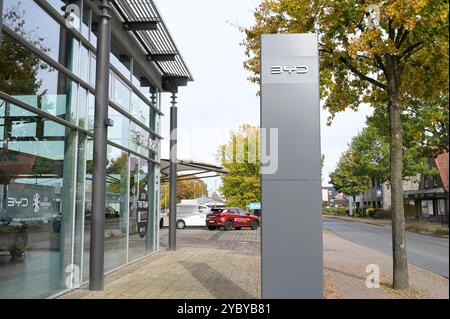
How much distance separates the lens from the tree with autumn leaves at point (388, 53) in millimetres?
7812

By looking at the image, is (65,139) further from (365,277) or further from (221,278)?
(365,277)

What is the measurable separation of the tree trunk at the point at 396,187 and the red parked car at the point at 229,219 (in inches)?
803

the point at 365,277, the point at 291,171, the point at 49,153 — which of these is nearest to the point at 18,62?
the point at 49,153

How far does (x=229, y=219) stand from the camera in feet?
94.4

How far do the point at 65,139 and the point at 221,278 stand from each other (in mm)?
4258

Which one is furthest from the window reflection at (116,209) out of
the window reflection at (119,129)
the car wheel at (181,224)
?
the car wheel at (181,224)

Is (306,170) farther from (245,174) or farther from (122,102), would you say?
(245,174)

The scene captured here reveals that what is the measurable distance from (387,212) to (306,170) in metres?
47.2

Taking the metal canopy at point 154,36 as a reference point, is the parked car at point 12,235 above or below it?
below

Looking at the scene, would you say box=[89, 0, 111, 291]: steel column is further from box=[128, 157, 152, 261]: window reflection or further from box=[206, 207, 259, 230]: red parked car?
box=[206, 207, 259, 230]: red parked car

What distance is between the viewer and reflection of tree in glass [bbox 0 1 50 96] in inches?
244

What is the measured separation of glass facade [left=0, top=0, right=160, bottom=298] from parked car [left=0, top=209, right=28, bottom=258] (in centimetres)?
1

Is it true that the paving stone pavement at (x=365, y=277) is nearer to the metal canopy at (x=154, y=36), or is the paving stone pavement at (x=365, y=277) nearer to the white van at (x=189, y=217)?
the metal canopy at (x=154, y=36)
